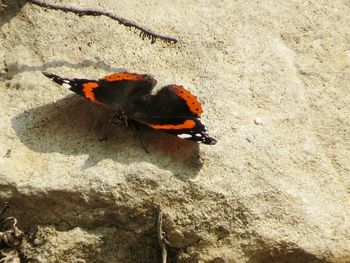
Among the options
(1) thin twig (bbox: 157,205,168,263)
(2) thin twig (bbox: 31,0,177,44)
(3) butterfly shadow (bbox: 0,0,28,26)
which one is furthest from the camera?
(3) butterfly shadow (bbox: 0,0,28,26)

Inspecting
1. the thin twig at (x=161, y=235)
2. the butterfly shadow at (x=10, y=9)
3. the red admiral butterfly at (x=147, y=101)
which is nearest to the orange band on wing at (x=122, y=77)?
the red admiral butterfly at (x=147, y=101)

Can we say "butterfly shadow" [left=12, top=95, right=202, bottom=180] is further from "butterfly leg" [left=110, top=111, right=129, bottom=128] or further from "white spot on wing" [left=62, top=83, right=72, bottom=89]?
"white spot on wing" [left=62, top=83, right=72, bottom=89]

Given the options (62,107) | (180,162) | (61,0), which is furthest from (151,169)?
(61,0)

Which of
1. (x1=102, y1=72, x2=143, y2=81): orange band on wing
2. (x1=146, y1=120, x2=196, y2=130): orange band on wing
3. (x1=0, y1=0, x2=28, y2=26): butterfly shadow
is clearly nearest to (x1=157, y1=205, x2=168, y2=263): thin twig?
(x1=146, y1=120, x2=196, y2=130): orange band on wing

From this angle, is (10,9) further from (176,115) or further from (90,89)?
(176,115)

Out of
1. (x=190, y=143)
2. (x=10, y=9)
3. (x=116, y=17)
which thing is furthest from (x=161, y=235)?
(x=10, y=9)

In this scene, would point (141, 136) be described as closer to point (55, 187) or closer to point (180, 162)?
point (180, 162)
